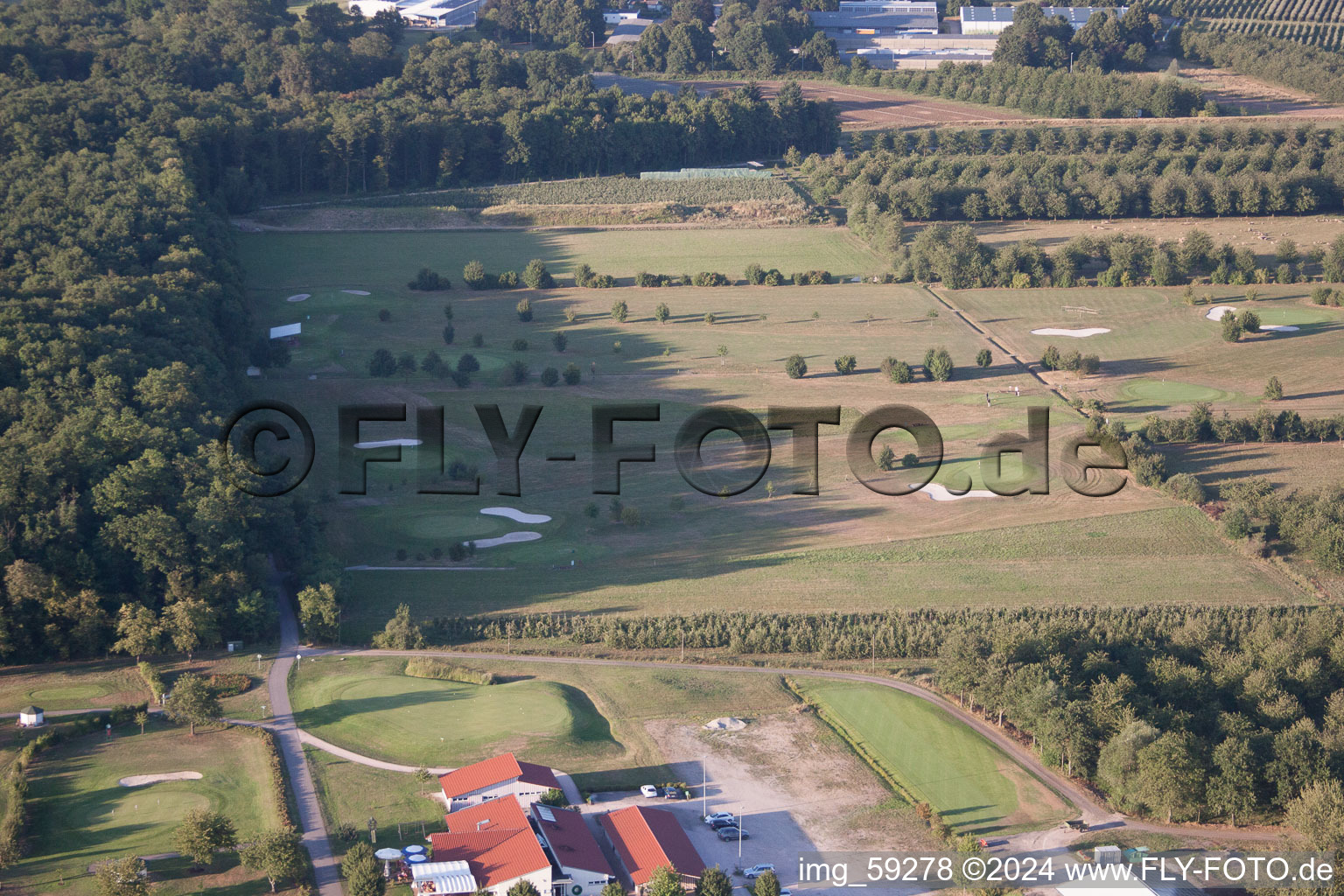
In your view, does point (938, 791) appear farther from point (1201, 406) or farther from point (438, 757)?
point (1201, 406)

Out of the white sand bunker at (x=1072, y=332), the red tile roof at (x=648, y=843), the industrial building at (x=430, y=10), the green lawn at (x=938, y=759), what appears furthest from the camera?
the industrial building at (x=430, y=10)

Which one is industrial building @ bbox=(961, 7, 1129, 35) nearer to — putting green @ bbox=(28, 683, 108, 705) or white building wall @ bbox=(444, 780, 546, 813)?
putting green @ bbox=(28, 683, 108, 705)

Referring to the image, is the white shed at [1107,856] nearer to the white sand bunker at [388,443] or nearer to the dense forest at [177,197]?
the dense forest at [177,197]

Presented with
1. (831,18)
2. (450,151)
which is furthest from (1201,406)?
(831,18)

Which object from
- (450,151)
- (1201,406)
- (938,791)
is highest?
(450,151)

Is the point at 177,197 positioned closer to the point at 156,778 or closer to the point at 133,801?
the point at 156,778

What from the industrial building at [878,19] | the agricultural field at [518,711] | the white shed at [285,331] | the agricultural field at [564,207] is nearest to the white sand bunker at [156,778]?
the agricultural field at [518,711]
